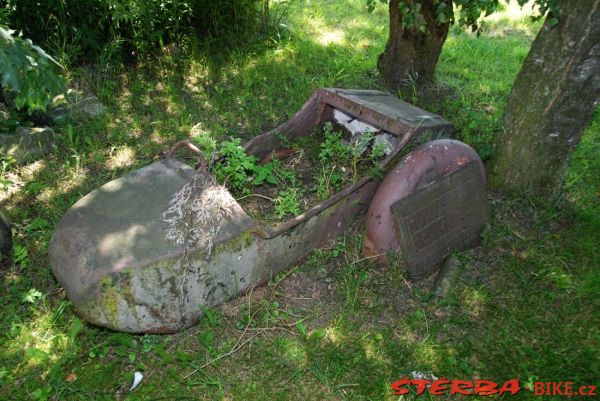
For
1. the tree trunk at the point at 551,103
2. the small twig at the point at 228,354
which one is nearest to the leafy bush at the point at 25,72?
the small twig at the point at 228,354

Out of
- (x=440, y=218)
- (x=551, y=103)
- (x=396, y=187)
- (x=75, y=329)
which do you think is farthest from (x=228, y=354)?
(x=551, y=103)

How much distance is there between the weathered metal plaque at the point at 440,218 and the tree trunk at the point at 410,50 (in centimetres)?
197

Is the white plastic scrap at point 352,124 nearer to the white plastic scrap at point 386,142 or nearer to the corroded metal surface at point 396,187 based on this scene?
the white plastic scrap at point 386,142

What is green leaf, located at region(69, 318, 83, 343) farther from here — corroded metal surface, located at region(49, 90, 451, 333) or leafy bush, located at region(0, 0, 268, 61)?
leafy bush, located at region(0, 0, 268, 61)

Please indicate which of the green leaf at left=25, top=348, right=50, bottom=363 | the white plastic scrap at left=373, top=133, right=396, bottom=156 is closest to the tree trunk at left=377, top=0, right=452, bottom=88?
the white plastic scrap at left=373, top=133, right=396, bottom=156

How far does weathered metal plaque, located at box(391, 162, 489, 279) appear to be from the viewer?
3211mm

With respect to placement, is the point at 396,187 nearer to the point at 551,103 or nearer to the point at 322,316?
the point at 322,316

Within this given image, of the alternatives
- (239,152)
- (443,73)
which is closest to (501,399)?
(239,152)

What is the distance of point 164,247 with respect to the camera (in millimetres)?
2607

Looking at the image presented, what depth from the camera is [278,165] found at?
3.63 m

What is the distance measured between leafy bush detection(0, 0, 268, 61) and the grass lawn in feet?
3.20

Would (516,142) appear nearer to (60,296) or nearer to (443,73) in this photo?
(443,73)

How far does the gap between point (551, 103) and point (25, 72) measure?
3.42m

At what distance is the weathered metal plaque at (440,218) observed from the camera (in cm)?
321
